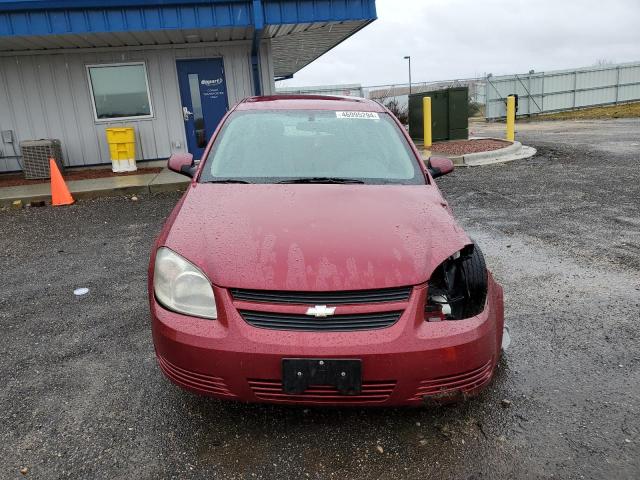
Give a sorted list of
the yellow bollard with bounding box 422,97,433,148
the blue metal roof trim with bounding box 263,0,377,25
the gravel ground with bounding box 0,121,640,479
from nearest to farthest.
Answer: the gravel ground with bounding box 0,121,640,479
the blue metal roof trim with bounding box 263,0,377,25
the yellow bollard with bounding box 422,97,433,148

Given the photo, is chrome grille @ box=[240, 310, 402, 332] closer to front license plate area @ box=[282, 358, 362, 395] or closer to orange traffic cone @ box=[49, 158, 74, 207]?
front license plate area @ box=[282, 358, 362, 395]

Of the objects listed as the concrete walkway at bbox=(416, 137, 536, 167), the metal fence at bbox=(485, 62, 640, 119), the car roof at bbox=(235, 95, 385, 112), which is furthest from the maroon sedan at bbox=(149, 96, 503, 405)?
the metal fence at bbox=(485, 62, 640, 119)

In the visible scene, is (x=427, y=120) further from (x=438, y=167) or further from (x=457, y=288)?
(x=457, y=288)

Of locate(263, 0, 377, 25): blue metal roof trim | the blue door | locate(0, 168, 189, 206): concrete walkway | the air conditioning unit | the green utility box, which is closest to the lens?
locate(0, 168, 189, 206): concrete walkway

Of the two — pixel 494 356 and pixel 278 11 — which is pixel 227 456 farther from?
pixel 278 11

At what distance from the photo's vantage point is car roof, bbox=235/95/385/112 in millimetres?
3887

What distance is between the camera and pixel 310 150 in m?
3.47

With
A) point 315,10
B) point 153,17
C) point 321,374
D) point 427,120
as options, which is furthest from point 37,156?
point 321,374

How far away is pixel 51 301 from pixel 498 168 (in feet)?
30.5

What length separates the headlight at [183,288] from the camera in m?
2.27

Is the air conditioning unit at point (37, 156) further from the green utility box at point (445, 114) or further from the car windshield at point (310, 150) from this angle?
the green utility box at point (445, 114)

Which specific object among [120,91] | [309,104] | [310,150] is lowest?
[310,150]

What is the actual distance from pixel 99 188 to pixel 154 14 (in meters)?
3.43

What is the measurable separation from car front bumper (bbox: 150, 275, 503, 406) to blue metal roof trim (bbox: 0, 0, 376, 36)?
8535mm
